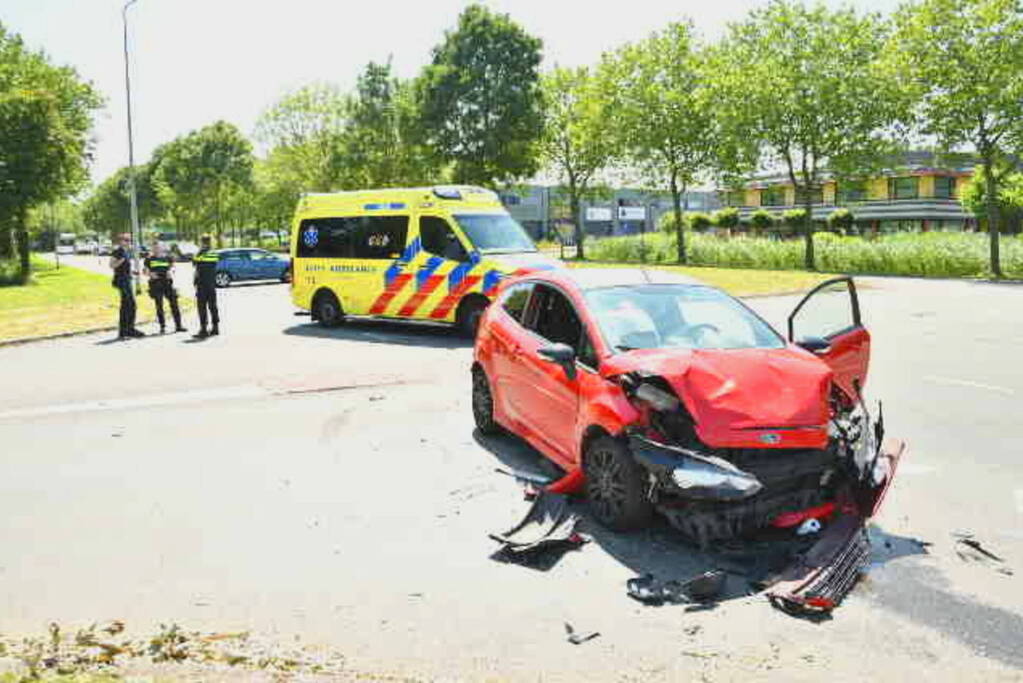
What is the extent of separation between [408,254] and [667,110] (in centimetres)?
3190

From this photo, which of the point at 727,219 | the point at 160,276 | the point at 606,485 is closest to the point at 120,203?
the point at 727,219

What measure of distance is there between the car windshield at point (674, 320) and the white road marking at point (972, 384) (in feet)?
15.8

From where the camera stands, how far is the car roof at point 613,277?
6.32 metres

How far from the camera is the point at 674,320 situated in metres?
5.91

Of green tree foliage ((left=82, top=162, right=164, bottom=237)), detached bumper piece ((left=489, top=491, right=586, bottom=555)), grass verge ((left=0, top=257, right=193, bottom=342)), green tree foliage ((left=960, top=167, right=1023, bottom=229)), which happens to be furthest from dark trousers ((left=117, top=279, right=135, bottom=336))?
green tree foliage ((left=82, top=162, right=164, bottom=237))

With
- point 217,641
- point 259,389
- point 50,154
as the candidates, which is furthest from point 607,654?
point 50,154

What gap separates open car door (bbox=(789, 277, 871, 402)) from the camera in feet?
19.4

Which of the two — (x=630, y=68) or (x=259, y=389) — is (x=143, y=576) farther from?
(x=630, y=68)

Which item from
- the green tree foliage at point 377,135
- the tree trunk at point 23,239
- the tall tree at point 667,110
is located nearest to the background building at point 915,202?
the tall tree at point 667,110

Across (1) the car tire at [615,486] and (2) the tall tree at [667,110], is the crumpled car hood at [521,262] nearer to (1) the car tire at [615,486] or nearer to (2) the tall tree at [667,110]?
(1) the car tire at [615,486]

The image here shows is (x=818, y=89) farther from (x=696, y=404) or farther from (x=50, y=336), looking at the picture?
(x=696, y=404)

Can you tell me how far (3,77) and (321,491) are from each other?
134ft

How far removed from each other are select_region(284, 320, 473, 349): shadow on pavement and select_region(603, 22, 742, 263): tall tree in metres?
27.8

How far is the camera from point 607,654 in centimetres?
370
